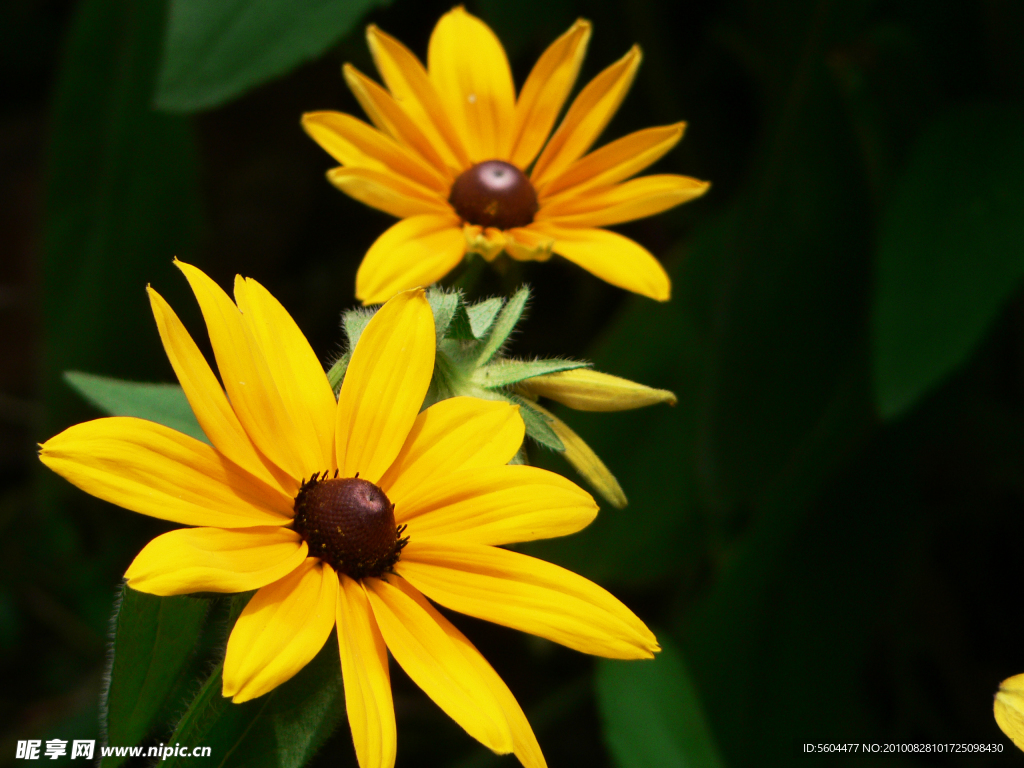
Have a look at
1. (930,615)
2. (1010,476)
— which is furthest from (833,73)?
(930,615)

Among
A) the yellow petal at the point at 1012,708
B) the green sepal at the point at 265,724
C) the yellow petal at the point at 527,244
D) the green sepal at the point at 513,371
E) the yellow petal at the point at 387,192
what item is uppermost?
the yellow petal at the point at 387,192

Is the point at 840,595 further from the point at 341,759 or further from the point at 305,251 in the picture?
the point at 305,251

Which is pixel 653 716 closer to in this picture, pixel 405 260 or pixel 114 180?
pixel 405 260

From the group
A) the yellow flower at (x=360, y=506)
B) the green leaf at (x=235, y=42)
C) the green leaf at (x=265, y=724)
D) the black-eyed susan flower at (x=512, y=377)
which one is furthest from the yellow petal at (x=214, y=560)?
the green leaf at (x=235, y=42)

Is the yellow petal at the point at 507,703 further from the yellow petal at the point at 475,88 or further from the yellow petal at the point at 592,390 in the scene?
the yellow petal at the point at 475,88

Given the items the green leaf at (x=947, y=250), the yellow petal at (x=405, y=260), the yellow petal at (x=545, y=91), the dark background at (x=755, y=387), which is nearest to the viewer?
the yellow petal at (x=405, y=260)

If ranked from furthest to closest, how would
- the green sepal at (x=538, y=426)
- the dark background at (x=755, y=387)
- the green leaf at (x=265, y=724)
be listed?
the dark background at (x=755, y=387) → the green sepal at (x=538, y=426) → the green leaf at (x=265, y=724)
